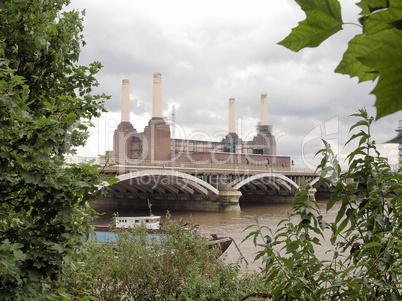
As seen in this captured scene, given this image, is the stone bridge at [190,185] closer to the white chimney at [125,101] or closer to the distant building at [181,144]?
the distant building at [181,144]

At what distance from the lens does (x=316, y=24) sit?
44 cm

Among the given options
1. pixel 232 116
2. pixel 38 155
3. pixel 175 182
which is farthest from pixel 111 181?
pixel 232 116

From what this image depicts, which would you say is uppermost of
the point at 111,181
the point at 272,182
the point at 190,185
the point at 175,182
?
the point at 111,181

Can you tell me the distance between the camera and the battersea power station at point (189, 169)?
115 ft

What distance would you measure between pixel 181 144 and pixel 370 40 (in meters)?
60.0

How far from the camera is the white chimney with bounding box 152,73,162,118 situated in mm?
48594

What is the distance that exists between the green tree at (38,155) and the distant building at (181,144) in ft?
127

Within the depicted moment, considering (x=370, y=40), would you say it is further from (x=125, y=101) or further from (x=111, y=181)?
(x=125, y=101)

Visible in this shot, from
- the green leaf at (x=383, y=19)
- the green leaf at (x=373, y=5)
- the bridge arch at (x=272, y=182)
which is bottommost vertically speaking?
the bridge arch at (x=272, y=182)

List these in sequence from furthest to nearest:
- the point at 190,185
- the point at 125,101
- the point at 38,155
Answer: the point at 125,101
the point at 190,185
the point at 38,155

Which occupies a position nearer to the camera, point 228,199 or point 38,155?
point 38,155

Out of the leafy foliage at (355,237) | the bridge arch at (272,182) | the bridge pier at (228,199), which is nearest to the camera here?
the leafy foliage at (355,237)

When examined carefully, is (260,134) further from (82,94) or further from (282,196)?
(82,94)

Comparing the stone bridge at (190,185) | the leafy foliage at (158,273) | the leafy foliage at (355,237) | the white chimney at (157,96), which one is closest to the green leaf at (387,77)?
Answer: the leafy foliage at (355,237)
